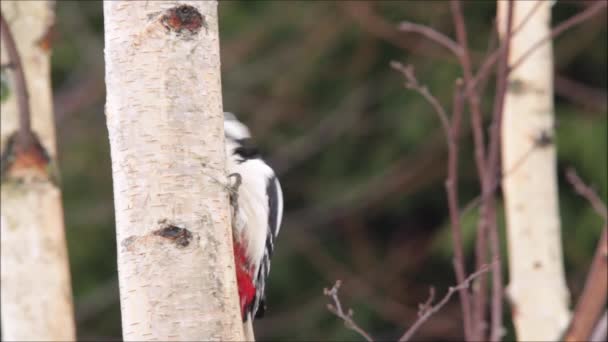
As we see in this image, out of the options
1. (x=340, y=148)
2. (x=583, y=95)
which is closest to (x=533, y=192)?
(x=583, y=95)

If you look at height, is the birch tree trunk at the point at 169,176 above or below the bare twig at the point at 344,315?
above

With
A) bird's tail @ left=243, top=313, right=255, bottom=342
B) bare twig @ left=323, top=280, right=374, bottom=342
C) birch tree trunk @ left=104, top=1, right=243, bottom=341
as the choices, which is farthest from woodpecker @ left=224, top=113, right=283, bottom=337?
birch tree trunk @ left=104, top=1, right=243, bottom=341

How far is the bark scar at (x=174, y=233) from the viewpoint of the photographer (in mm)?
1564

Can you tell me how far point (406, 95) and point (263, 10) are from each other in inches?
39.3

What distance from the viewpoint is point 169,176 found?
158cm

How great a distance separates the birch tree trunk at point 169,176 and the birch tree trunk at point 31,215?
87 cm

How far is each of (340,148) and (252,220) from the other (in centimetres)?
395

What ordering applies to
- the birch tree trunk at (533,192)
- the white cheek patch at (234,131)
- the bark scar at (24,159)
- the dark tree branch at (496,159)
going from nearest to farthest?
the dark tree branch at (496,159)
the bark scar at (24,159)
the birch tree trunk at (533,192)
the white cheek patch at (234,131)

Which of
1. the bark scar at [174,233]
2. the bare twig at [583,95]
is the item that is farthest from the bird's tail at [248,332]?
the bare twig at [583,95]

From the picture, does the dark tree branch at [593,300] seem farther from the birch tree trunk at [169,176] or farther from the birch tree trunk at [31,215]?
the birch tree trunk at [31,215]

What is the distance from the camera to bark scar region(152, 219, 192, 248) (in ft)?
5.13

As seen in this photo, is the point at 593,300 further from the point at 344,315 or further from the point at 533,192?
the point at 533,192

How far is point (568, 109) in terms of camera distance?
20.0ft

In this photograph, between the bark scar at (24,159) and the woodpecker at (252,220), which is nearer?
the bark scar at (24,159)
